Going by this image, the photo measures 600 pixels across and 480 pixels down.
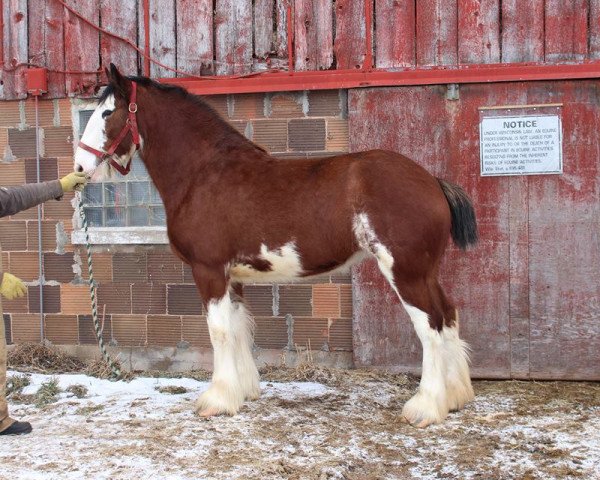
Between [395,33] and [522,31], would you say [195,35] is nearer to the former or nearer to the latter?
[395,33]

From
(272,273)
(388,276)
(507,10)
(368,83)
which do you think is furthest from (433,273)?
(507,10)

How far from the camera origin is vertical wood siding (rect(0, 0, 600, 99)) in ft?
A: 17.5

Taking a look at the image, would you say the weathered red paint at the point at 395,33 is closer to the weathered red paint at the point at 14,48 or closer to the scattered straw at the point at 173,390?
the scattered straw at the point at 173,390

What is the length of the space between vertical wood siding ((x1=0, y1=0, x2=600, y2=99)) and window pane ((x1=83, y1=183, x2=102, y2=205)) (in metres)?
0.88

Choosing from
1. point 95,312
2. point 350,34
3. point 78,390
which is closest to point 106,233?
point 95,312

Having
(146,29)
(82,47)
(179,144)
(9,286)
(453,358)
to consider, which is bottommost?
(453,358)

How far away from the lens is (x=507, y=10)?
536 cm

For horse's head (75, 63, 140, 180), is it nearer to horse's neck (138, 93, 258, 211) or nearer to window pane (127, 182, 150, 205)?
horse's neck (138, 93, 258, 211)

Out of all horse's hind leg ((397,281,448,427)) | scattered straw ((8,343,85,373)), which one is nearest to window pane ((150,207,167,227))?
scattered straw ((8,343,85,373))

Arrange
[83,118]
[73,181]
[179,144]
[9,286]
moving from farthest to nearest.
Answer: [83,118]
[179,144]
[73,181]
[9,286]

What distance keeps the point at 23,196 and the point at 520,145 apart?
3.79m

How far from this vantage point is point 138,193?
5992 millimetres

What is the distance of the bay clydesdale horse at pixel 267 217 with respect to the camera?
4262 mm

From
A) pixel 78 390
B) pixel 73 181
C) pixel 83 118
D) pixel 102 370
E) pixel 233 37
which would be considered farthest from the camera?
pixel 83 118
